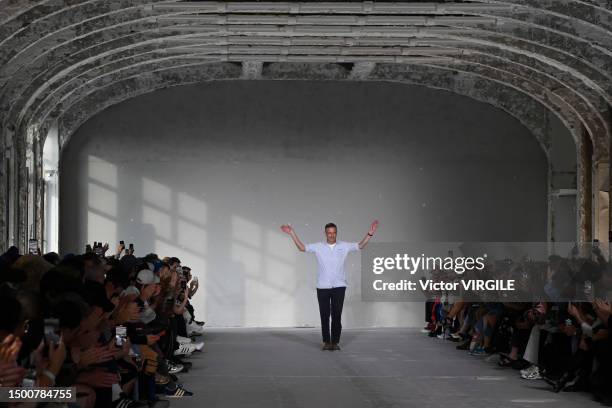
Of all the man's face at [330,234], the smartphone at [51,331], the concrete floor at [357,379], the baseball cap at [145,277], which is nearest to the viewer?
the smartphone at [51,331]

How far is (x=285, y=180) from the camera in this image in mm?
27922

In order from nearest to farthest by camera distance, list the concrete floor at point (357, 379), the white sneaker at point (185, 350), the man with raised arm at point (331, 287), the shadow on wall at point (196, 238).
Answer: the concrete floor at point (357, 379) → the white sneaker at point (185, 350) → the man with raised arm at point (331, 287) → the shadow on wall at point (196, 238)

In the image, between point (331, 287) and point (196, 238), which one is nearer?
point (331, 287)

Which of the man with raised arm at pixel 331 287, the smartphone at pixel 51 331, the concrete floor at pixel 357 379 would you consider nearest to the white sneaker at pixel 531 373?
the concrete floor at pixel 357 379

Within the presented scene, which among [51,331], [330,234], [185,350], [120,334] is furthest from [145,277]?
[330,234]

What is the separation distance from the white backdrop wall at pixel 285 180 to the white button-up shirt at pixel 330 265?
29.6 ft

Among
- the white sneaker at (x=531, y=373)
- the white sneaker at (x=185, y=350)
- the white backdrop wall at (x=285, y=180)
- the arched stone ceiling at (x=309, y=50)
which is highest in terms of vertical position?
the arched stone ceiling at (x=309, y=50)

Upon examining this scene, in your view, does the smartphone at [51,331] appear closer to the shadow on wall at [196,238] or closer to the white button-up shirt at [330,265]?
the white button-up shirt at [330,265]

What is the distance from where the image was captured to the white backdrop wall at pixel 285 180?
27.5 m

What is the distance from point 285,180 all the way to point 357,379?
46.1ft

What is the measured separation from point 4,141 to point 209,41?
14.4 ft

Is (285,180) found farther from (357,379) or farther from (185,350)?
(357,379)

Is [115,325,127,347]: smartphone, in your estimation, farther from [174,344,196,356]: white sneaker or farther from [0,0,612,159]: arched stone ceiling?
[0,0,612,159]: arched stone ceiling

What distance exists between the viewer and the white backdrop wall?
27.5 m
